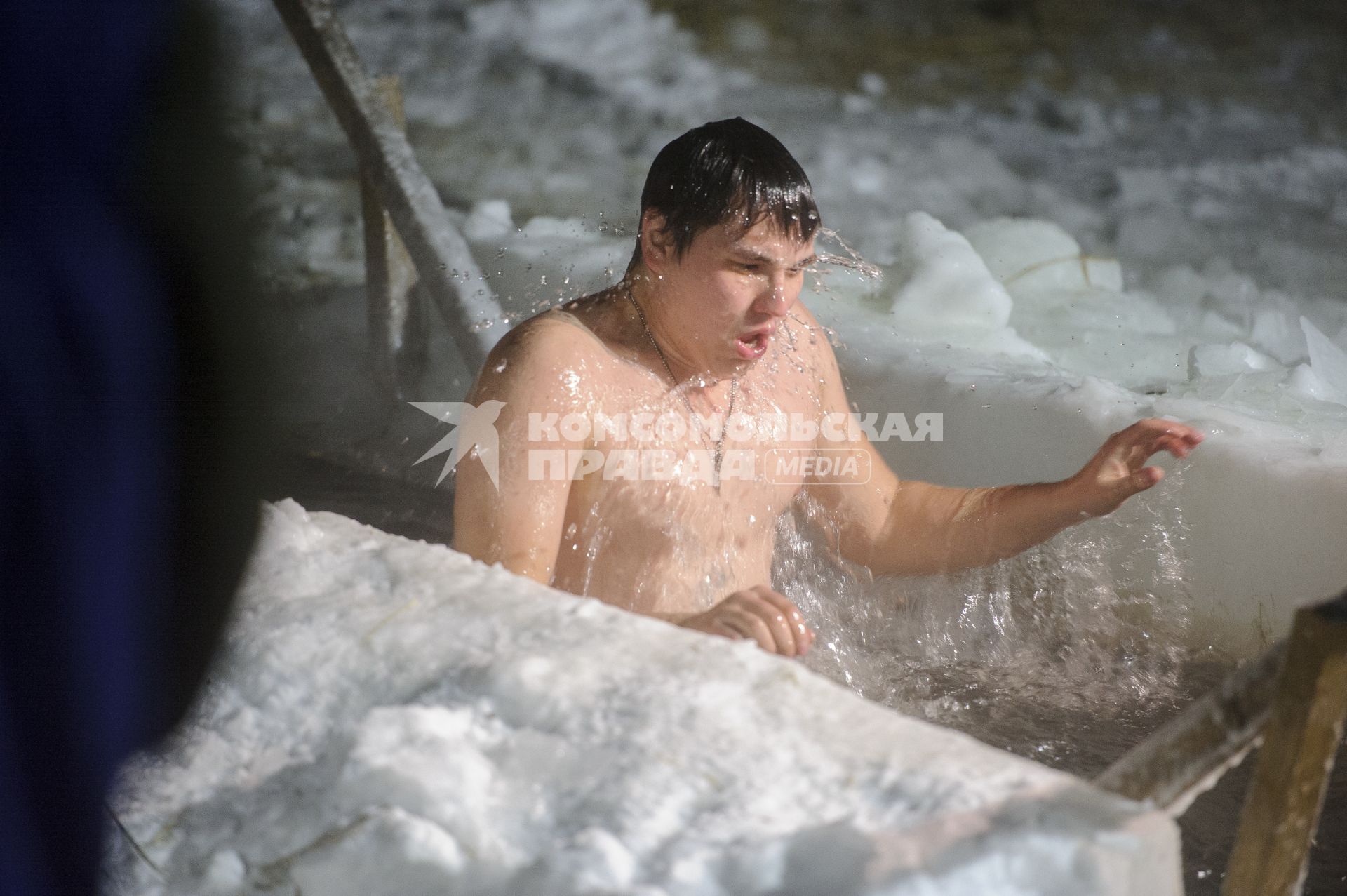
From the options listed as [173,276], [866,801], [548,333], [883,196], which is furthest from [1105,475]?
[883,196]

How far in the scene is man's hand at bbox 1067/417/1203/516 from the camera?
1.76 m

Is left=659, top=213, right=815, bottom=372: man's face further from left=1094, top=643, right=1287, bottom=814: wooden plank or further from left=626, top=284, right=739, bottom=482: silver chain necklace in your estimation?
left=1094, top=643, right=1287, bottom=814: wooden plank

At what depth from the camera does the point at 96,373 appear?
3.13 feet

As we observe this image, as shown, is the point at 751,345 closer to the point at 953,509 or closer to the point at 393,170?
the point at 953,509

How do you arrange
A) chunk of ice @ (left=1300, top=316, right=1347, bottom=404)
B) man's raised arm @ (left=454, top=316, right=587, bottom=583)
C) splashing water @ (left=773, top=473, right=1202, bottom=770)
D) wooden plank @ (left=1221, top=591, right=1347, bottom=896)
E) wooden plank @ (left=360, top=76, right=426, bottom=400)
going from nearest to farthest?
wooden plank @ (left=1221, top=591, right=1347, bottom=896) → man's raised arm @ (left=454, top=316, right=587, bottom=583) → splashing water @ (left=773, top=473, right=1202, bottom=770) → chunk of ice @ (left=1300, top=316, right=1347, bottom=404) → wooden plank @ (left=360, top=76, right=426, bottom=400)

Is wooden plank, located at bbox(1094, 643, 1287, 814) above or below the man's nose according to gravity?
above

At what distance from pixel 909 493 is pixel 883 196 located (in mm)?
3257

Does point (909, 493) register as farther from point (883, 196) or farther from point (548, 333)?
point (883, 196)

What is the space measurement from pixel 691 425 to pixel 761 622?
1.99 feet

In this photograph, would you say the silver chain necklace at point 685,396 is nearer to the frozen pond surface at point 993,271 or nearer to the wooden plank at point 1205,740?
the frozen pond surface at point 993,271

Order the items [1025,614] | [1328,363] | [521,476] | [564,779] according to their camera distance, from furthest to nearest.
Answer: [1328,363] → [1025,614] → [521,476] → [564,779]

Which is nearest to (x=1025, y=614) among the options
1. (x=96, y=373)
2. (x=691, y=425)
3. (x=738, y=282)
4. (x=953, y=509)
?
(x=953, y=509)

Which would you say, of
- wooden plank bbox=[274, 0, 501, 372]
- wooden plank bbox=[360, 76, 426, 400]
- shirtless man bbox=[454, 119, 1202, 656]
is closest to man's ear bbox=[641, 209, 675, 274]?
shirtless man bbox=[454, 119, 1202, 656]

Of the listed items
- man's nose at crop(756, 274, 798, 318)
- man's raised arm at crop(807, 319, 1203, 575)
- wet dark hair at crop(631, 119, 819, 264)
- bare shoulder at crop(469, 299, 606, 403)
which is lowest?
man's raised arm at crop(807, 319, 1203, 575)
